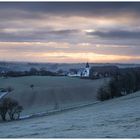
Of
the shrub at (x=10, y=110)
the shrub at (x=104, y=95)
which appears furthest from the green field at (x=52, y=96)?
the shrub at (x=10, y=110)

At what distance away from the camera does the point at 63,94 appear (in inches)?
2210

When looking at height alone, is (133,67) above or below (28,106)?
above

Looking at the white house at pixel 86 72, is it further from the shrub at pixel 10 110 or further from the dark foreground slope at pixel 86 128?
the dark foreground slope at pixel 86 128

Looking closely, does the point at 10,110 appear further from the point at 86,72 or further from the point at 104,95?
the point at 86,72

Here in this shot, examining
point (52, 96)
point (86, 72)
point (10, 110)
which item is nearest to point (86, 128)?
point (10, 110)

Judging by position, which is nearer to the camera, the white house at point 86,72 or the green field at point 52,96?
the green field at point 52,96

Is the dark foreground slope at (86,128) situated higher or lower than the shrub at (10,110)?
higher

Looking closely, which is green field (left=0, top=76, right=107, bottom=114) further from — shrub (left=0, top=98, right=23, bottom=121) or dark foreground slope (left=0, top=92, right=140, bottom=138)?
dark foreground slope (left=0, top=92, right=140, bottom=138)

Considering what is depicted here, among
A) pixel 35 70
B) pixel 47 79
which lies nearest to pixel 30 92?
pixel 47 79

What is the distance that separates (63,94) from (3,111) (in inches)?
988

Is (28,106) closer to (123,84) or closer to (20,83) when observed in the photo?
(123,84)

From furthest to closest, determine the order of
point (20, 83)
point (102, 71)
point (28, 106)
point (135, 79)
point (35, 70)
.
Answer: point (35, 70) < point (102, 71) < point (20, 83) < point (135, 79) < point (28, 106)

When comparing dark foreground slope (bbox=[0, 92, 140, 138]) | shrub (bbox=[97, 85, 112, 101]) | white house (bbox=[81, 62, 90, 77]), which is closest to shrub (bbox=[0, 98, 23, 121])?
shrub (bbox=[97, 85, 112, 101])

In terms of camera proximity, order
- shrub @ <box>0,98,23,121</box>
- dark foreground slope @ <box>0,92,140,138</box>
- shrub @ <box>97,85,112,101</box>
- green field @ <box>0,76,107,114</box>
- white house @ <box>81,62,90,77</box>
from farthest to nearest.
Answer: white house @ <box>81,62,90,77</box> → green field @ <box>0,76,107,114</box> → shrub @ <box>97,85,112,101</box> → shrub @ <box>0,98,23,121</box> → dark foreground slope @ <box>0,92,140,138</box>
